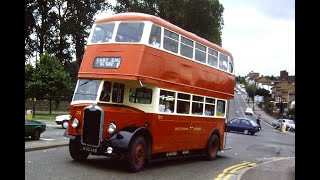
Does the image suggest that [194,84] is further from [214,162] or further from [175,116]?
[214,162]

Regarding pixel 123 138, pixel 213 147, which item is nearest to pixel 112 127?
pixel 123 138

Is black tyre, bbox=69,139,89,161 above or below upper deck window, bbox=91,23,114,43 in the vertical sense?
below

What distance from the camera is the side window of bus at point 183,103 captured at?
1409 cm

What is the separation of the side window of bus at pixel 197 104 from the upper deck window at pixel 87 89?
4.02m

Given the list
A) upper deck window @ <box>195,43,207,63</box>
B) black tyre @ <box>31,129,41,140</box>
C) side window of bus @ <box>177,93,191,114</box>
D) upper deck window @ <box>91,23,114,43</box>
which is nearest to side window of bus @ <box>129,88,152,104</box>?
side window of bus @ <box>177,93,191,114</box>

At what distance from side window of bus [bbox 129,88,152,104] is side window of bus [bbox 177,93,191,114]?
5.01ft

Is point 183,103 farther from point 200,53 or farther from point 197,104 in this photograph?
point 200,53

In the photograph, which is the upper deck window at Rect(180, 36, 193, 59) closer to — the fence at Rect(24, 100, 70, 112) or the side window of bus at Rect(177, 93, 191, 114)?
the side window of bus at Rect(177, 93, 191, 114)

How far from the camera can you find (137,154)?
1171 centimetres

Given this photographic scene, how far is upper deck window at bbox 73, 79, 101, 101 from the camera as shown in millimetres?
12219

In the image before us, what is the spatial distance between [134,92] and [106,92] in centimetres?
92

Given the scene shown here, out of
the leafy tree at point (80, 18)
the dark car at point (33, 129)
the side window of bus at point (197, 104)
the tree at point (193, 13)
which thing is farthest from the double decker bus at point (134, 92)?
the leafy tree at point (80, 18)

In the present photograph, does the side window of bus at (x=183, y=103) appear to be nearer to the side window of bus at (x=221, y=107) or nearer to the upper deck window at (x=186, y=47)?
the upper deck window at (x=186, y=47)
